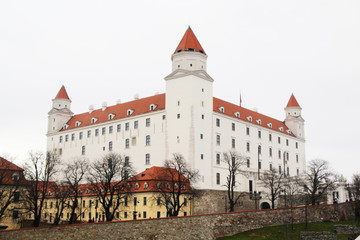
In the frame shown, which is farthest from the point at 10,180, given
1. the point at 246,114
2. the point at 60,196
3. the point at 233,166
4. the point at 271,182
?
the point at 246,114

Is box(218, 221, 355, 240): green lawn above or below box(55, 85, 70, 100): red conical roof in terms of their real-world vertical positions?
below

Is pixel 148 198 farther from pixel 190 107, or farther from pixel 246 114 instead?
pixel 246 114

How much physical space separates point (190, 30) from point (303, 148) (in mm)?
40043

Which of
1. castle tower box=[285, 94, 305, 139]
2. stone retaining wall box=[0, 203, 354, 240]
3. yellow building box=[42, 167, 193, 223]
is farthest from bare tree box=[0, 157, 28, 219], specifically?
castle tower box=[285, 94, 305, 139]

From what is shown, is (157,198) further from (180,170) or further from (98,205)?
(98,205)

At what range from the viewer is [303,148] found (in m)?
94.5

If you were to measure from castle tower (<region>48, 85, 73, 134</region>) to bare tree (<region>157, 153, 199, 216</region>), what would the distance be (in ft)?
119

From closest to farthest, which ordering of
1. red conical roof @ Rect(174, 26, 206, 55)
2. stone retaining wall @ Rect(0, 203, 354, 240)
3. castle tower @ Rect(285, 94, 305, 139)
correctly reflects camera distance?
1. stone retaining wall @ Rect(0, 203, 354, 240)
2. red conical roof @ Rect(174, 26, 206, 55)
3. castle tower @ Rect(285, 94, 305, 139)

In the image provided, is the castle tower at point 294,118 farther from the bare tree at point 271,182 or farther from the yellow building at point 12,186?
the yellow building at point 12,186

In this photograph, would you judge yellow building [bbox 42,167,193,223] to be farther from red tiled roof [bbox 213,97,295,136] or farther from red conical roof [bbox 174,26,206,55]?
red conical roof [bbox 174,26,206,55]

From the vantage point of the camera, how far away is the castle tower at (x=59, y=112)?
89.0 m

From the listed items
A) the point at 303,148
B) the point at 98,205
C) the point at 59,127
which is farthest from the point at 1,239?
the point at 303,148

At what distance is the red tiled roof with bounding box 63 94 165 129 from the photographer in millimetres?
72938

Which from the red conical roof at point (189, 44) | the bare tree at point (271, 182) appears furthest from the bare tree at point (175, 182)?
the red conical roof at point (189, 44)
